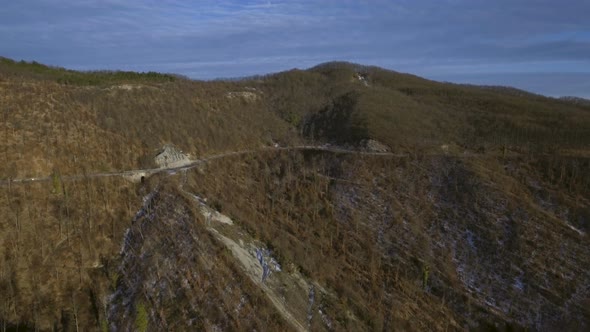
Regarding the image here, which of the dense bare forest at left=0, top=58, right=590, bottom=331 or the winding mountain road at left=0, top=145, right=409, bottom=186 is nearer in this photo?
the dense bare forest at left=0, top=58, right=590, bottom=331

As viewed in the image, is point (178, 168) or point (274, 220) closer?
point (274, 220)

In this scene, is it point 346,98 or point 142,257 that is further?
point 346,98

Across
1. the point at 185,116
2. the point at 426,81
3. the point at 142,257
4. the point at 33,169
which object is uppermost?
A: the point at 426,81

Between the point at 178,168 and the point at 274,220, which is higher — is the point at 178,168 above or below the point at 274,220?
above

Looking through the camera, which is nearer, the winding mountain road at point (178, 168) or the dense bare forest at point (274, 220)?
the dense bare forest at point (274, 220)

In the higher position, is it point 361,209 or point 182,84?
point 182,84

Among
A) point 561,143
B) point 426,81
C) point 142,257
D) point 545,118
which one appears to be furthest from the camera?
point 426,81

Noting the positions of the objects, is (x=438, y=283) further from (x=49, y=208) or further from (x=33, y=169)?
(x=33, y=169)

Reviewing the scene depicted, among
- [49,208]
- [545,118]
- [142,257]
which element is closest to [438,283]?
[142,257]

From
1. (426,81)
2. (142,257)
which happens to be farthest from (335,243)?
(426,81)

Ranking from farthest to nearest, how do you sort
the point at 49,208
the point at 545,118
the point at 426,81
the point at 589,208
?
1. the point at 426,81
2. the point at 545,118
3. the point at 589,208
4. the point at 49,208
